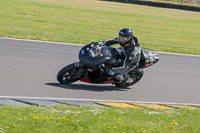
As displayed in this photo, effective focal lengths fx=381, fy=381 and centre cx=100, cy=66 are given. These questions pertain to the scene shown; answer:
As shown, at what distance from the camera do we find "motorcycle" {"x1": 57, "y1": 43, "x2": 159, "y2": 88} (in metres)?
8.42

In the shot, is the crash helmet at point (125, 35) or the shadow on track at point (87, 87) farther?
the shadow on track at point (87, 87)

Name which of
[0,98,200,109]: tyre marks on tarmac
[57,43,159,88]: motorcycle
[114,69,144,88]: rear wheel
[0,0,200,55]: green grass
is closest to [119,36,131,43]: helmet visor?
[57,43,159,88]: motorcycle

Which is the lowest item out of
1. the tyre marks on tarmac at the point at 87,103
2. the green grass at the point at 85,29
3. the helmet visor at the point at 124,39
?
the tyre marks on tarmac at the point at 87,103

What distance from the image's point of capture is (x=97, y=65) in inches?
335

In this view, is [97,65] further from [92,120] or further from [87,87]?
[92,120]

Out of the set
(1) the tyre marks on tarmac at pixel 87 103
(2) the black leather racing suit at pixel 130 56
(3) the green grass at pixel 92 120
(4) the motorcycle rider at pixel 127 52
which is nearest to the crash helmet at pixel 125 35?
(4) the motorcycle rider at pixel 127 52

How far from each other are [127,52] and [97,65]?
0.76m

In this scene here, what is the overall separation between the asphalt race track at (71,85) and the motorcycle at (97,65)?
211mm

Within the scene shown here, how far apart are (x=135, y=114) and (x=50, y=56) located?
20.5 feet

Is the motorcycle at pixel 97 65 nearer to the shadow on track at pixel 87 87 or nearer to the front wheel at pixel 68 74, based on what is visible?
the front wheel at pixel 68 74

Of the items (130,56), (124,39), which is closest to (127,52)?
(130,56)

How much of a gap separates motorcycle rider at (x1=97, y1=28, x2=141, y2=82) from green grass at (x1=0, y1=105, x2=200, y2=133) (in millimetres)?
1697

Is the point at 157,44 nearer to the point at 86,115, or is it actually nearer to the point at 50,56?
the point at 50,56

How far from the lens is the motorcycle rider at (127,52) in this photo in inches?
338
